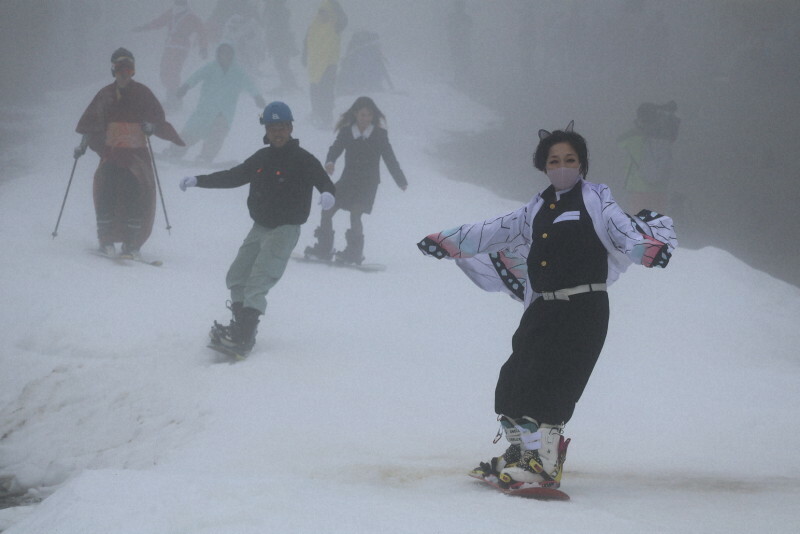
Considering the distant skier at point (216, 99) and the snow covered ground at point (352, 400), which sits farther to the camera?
the distant skier at point (216, 99)

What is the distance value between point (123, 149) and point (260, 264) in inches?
99.0

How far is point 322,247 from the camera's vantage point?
8.23m

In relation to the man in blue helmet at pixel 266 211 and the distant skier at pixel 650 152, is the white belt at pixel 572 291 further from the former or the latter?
the distant skier at pixel 650 152

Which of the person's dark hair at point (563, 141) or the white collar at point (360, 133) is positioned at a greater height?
the white collar at point (360, 133)

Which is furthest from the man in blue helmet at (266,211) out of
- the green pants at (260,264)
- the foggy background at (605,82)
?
the foggy background at (605,82)

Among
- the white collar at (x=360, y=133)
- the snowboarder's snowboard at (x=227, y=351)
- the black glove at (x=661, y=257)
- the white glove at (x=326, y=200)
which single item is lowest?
the snowboarder's snowboard at (x=227, y=351)

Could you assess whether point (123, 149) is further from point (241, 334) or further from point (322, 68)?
point (322, 68)

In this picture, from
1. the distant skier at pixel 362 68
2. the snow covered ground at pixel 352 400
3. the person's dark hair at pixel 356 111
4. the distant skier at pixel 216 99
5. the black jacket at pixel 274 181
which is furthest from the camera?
the distant skier at pixel 362 68

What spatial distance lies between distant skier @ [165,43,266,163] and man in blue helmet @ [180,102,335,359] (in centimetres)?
764

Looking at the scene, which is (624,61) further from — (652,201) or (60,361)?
(60,361)

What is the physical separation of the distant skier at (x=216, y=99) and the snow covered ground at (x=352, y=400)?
12.4 feet

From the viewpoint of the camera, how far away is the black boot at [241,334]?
4809 mm

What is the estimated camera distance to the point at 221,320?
5703mm

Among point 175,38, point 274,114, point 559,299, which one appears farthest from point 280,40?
point 559,299
